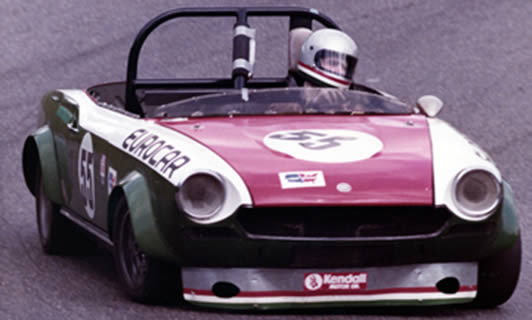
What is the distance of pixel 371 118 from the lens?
6730mm

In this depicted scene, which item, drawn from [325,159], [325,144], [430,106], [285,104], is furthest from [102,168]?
[430,106]

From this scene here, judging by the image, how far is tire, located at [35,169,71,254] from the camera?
7.95 meters

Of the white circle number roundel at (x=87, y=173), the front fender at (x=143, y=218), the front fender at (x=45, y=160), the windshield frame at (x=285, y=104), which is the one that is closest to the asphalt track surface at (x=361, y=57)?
the front fender at (x=45, y=160)

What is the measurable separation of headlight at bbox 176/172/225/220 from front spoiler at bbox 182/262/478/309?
0.26 metres

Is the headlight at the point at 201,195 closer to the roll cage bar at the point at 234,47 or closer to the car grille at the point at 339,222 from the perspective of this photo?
the car grille at the point at 339,222

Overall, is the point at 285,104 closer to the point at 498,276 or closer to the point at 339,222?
the point at 339,222

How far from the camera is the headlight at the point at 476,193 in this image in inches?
230

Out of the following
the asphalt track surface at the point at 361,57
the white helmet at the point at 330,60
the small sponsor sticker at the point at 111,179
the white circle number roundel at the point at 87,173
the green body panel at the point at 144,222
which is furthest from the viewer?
the asphalt track surface at the point at 361,57

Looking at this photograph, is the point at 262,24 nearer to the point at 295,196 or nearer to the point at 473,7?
the point at 473,7

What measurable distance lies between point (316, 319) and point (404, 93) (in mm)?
9331

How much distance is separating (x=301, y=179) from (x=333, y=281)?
436 millimetres

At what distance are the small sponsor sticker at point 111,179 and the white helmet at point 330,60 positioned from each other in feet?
4.82

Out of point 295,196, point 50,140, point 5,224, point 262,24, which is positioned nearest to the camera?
point 295,196

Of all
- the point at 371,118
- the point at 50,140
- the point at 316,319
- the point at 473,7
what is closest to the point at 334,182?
the point at 316,319
